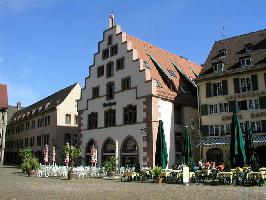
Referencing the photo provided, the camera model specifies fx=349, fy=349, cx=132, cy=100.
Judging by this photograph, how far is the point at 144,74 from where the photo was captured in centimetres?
3556

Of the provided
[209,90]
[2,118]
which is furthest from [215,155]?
[2,118]

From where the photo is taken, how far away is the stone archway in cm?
3772

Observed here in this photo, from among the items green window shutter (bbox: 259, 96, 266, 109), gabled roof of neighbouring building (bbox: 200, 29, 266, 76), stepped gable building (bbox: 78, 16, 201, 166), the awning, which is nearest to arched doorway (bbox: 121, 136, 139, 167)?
stepped gable building (bbox: 78, 16, 201, 166)

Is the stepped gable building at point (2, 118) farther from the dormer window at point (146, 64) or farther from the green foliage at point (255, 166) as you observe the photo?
the green foliage at point (255, 166)

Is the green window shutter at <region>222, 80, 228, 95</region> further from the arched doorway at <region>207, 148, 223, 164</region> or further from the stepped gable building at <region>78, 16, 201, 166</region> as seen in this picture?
the arched doorway at <region>207, 148, 223, 164</region>

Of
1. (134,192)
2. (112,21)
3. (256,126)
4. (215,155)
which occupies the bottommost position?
(134,192)

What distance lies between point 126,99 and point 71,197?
878 inches

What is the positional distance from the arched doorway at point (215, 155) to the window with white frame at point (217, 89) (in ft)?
18.6

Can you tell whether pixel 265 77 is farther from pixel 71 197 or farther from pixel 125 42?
pixel 71 197

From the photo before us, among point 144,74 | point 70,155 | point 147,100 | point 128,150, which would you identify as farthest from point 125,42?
point 70,155

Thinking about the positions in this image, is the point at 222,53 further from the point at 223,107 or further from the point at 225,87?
the point at 223,107

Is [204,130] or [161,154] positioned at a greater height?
[204,130]

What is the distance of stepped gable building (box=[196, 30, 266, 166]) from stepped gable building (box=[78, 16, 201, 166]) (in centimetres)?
316

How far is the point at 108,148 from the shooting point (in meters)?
38.3
